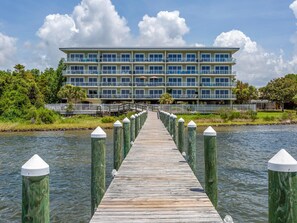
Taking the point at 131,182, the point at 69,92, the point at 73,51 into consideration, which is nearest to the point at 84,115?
the point at 69,92

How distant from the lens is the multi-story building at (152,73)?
6712 centimetres

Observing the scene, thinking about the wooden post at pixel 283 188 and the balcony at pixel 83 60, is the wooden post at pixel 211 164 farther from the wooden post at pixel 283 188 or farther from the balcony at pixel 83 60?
the balcony at pixel 83 60

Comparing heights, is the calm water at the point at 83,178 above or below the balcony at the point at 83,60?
below

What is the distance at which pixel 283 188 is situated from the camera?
145 inches

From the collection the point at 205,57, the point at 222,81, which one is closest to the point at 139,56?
the point at 205,57

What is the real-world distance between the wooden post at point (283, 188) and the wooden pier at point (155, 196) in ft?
5.46

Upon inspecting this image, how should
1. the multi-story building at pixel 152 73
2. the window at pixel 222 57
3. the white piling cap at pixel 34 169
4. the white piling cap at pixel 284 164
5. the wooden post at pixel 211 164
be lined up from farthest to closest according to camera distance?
the window at pixel 222 57 < the multi-story building at pixel 152 73 < the wooden post at pixel 211 164 < the white piling cap at pixel 34 169 < the white piling cap at pixel 284 164

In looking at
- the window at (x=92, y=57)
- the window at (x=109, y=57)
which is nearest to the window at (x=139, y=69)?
the window at (x=109, y=57)

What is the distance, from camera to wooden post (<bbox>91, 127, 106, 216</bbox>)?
738cm

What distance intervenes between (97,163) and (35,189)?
3.45 metres

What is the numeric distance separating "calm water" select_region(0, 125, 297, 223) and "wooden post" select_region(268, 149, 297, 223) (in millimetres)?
7129

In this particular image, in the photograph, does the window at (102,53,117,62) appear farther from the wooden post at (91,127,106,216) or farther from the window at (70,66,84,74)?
the wooden post at (91,127,106,216)

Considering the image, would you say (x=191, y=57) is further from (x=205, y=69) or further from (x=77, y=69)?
(x=77, y=69)

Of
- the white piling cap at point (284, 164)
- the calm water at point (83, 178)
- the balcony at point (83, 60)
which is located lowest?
the calm water at point (83, 178)
